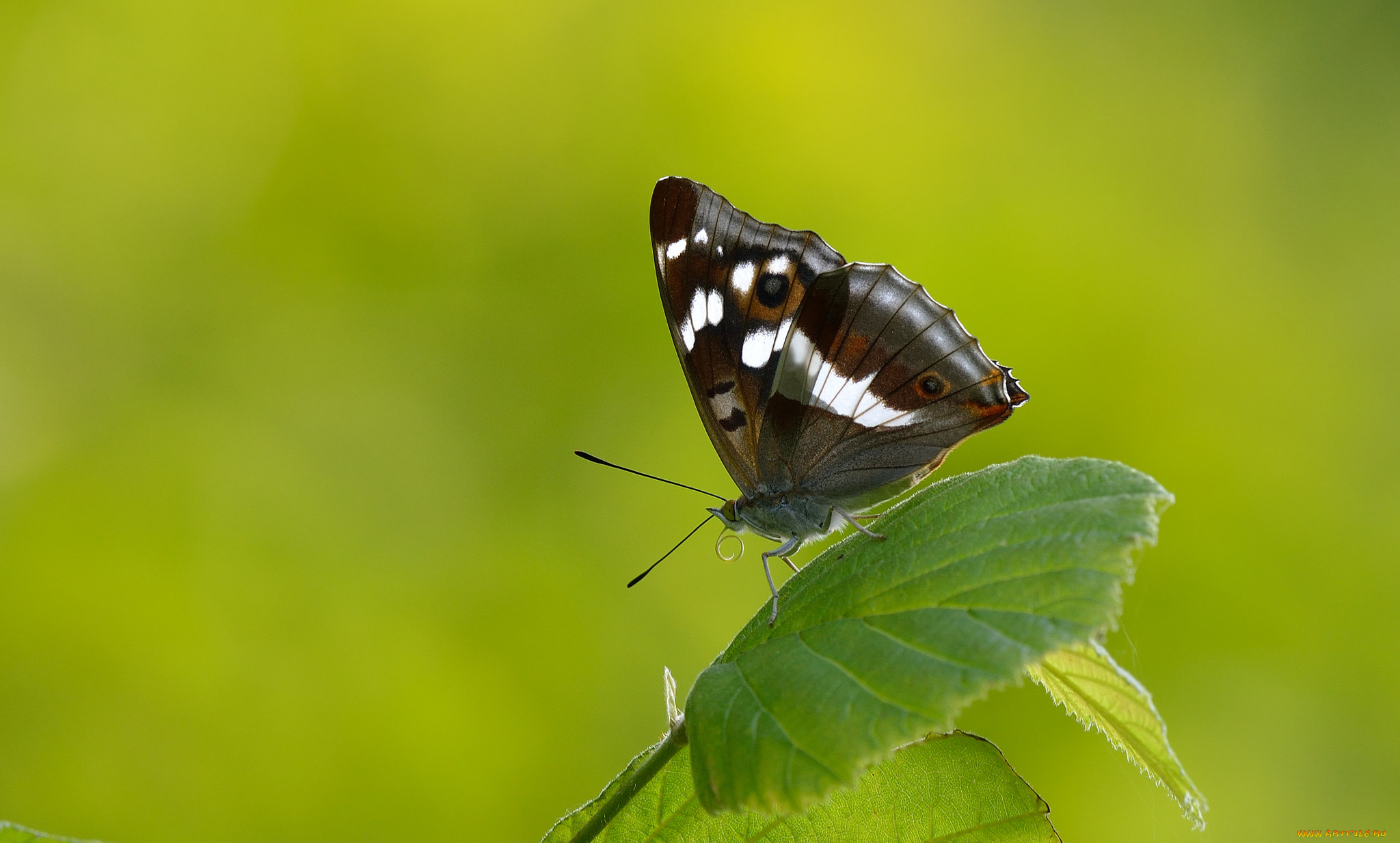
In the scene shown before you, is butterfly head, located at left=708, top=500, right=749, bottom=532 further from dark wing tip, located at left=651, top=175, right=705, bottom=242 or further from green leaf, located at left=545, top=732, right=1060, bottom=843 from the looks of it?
green leaf, located at left=545, top=732, right=1060, bottom=843

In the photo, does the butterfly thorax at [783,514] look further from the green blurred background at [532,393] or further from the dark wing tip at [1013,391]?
the green blurred background at [532,393]

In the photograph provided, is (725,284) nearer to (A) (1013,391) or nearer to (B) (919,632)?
(A) (1013,391)

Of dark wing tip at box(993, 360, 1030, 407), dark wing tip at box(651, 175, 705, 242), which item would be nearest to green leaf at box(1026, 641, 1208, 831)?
dark wing tip at box(993, 360, 1030, 407)

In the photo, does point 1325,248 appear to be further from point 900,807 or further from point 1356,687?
point 900,807

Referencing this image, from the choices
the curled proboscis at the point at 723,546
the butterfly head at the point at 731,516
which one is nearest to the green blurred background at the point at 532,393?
the curled proboscis at the point at 723,546

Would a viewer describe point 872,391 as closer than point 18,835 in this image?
No

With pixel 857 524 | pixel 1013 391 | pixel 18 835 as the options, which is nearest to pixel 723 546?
pixel 1013 391
